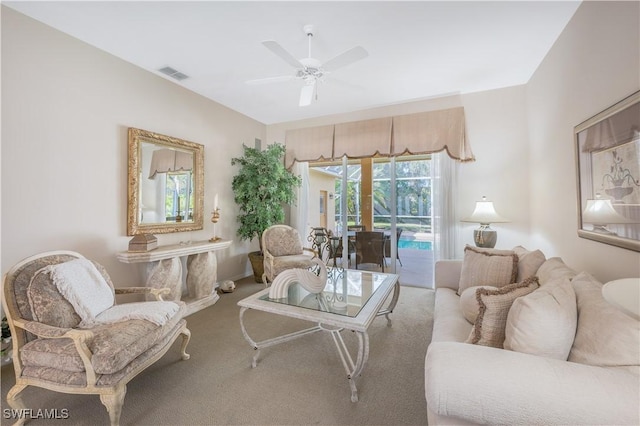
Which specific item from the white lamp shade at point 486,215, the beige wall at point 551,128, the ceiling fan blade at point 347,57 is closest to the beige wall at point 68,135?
the ceiling fan blade at point 347,57

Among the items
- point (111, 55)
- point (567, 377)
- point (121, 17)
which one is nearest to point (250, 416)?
point (567, 377)

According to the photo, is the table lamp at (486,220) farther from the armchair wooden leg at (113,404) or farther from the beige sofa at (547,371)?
the armchair wooden leg at (113,404)

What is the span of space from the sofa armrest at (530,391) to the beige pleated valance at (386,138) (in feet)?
10.8

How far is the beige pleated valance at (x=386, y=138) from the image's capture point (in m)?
3.81

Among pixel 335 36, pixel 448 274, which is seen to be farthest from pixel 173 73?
pixel 448 274

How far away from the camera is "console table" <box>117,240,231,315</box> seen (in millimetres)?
2836

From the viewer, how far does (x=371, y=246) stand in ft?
14.6

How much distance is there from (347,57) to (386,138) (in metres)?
2.16

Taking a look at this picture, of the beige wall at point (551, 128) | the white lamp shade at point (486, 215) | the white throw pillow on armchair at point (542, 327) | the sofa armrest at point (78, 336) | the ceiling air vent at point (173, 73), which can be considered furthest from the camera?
the white lamp shade at point (486, 215)

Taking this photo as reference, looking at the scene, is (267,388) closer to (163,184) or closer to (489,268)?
(489,268)

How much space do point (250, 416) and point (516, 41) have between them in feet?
12.9

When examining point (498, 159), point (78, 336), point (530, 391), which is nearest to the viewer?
point (530, 391)

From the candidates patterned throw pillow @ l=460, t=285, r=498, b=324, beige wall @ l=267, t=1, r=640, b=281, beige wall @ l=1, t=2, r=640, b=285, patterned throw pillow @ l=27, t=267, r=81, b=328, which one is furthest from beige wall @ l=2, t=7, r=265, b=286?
patterned throw pillow @ l=460, t=285, r=498, b=324

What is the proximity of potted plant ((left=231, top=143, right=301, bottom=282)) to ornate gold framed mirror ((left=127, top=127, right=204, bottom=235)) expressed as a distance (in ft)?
2.20
